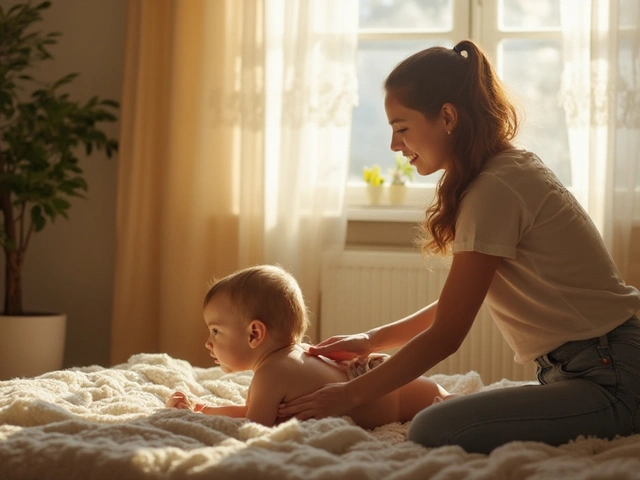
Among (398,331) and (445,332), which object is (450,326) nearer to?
(445,332)

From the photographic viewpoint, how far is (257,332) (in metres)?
1.77

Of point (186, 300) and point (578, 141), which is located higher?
point (578, 141)

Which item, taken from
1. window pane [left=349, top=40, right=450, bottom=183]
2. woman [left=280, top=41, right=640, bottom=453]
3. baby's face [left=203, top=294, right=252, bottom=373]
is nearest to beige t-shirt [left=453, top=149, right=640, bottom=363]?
woman [left=280, top=41, right=640, bottom=453]

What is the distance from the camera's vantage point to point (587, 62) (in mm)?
3035

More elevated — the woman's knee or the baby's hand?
the woman's knee

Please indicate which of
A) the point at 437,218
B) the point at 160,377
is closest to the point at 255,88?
the point at 160,377

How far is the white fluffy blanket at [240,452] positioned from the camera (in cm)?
123

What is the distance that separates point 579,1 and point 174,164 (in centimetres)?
162

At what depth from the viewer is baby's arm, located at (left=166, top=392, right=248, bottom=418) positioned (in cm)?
178

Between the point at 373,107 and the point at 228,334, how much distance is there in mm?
1959

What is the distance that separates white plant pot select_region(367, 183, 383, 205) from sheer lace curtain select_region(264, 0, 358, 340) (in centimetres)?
25

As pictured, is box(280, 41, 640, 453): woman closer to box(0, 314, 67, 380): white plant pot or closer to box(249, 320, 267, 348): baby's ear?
box(249, 320, 267, 348): baby's ear

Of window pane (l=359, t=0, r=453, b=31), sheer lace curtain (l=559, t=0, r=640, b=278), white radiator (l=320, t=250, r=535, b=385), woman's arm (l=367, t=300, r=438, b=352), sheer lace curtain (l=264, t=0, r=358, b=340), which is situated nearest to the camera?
woman's arm (l=367, t=300, r=438, b=352)

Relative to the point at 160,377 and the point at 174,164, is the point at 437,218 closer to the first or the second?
the point at 160,377
